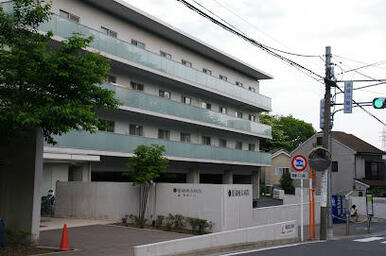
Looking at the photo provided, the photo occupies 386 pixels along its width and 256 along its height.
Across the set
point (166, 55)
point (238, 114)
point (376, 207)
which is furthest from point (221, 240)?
point (238, 114)

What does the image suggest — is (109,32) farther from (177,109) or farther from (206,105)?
(206,105)

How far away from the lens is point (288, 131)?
8525 centimetres

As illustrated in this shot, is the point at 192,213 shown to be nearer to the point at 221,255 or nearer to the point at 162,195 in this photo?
the point at 162,195

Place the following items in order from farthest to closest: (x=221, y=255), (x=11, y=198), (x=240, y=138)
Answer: (x=240, y=138), (x=11, y=198), (x=221, y=255)

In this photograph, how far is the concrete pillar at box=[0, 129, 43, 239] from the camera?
45.1 feet

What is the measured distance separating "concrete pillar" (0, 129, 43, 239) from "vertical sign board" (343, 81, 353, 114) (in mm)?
14458

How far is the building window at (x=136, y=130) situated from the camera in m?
30.3

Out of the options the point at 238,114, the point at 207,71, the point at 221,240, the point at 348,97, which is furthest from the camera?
the point at 238,114

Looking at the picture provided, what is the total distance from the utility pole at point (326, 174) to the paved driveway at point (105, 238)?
20.0 ft

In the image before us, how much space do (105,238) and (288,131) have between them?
238 feet

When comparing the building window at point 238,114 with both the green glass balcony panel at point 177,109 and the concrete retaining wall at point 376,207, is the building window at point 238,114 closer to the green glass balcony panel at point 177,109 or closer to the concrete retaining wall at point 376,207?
the green glass balcony panel at point 177,109

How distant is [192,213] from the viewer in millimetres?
19609

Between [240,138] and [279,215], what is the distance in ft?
64.7

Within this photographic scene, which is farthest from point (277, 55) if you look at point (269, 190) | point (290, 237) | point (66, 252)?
point (269, 190)
